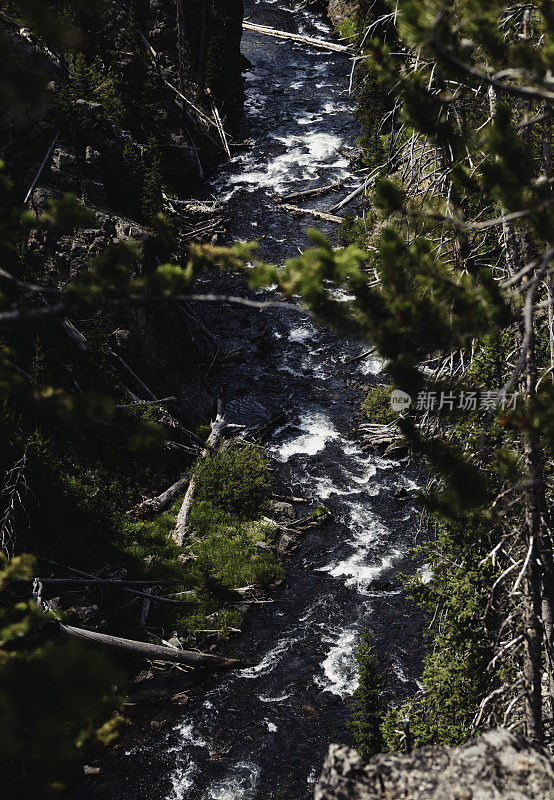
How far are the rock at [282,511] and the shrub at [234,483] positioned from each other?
22 cm

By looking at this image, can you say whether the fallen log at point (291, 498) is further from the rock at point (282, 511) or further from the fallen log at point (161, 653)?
the fallen log at point (161, 653)

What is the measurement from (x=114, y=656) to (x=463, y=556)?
5688mm

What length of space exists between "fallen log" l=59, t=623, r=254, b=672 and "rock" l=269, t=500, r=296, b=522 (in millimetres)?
3437

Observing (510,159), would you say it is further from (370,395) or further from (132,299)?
(370,395)

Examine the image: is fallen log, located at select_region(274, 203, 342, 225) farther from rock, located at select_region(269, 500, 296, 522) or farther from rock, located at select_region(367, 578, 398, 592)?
rock, located at select_region(367, 578, 398, 592)

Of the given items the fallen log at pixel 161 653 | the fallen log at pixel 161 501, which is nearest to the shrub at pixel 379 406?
the fallen log at pixel 161 501

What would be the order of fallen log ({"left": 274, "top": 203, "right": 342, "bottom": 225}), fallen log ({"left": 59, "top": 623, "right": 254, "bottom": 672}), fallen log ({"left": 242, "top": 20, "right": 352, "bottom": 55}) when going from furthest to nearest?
fallen log ({"left": 242, "top": 20, "right": 352, "bottom": 55})
fallen log ({"left": 274, "top": 203, "right": 342, "bottom": 225})
fallen log ({"left": 59, "top": 623, "right": 254, "bottom": 672})

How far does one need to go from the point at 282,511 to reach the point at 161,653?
4224 millimetres

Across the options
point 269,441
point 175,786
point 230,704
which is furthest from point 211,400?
point 175,786

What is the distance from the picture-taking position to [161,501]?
1290 cm

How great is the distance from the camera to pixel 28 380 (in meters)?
11.7

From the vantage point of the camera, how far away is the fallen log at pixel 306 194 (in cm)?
2350

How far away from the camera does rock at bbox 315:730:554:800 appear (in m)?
4.16

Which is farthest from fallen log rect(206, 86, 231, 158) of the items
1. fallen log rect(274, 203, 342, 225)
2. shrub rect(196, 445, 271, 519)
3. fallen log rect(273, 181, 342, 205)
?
shrub rect(196, 445, 271, 519)
